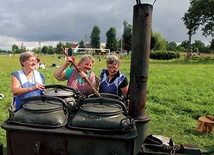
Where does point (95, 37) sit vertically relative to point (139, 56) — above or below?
above

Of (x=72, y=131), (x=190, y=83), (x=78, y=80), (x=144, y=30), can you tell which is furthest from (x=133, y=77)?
(x=190, y=83)

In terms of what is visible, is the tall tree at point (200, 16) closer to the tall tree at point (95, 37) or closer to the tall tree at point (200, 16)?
the tall tree at point (200, 16)

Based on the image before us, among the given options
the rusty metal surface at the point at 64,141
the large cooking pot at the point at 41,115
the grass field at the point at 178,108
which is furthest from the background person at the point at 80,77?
the grass field at the point at 178,108

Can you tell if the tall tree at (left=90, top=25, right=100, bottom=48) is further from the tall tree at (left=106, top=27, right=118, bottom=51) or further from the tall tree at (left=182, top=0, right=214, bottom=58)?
the tall tree at (left=182, top=0, right=214, bottom=58)

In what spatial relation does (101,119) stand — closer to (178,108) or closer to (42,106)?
(42,106)

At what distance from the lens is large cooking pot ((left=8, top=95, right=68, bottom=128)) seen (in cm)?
208

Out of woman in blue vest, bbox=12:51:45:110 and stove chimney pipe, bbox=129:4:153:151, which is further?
woman in blue vest, bbox=12:51:45:110

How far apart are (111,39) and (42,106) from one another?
234 ft

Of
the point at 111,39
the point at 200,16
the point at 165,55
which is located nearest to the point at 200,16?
the point at 200,16

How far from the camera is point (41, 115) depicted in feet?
6.92

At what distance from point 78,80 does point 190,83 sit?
25.2ft

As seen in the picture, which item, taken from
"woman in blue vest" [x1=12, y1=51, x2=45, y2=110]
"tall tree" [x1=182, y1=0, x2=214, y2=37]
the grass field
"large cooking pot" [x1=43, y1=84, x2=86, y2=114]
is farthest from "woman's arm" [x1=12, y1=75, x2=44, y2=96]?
"tall tree" [x1=182, y1=0, x2=214, y2=37]

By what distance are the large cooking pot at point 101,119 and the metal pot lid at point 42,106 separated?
0.20 metres

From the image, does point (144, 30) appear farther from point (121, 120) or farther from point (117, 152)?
point (117, 152)
